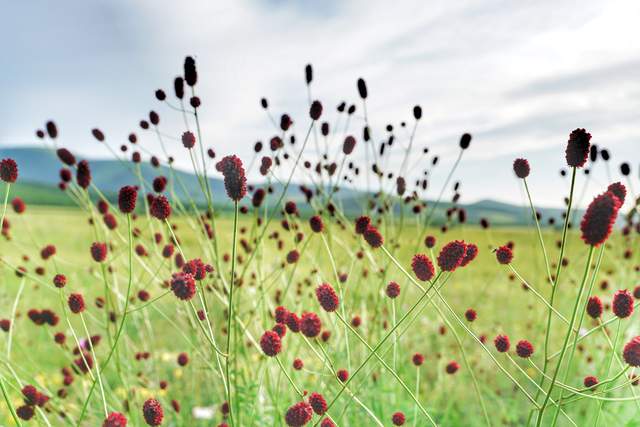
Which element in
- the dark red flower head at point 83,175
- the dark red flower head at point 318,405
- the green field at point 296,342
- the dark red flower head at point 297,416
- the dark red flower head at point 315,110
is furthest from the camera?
the green field at point 296,342

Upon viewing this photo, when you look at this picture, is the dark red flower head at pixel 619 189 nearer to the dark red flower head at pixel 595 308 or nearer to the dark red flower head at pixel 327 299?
the dark red flower head at pixel 595 308

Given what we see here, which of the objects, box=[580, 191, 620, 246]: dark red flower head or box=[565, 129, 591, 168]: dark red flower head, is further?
box=[565, 129, 591, 168]: dark red flower head

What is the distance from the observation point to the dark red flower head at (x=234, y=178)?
940mm

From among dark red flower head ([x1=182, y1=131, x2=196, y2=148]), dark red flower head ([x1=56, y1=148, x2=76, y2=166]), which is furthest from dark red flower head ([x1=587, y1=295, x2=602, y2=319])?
dark red flower head ([x1=56, y1=148, x2=76, y2=166])

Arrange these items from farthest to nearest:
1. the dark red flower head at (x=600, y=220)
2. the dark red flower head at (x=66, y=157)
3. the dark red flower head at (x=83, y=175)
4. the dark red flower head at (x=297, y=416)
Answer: the dark red flower head at (x=66, y=157)
the dark red flower head at (x=83, y=175)
the dark red flower head at (x=297, y=416)
the dark red flower head at (x=600, y=220)

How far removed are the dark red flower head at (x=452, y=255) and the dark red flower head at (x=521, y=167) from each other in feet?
1.10

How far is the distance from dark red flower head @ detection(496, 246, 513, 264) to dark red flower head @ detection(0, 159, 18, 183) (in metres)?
1.25

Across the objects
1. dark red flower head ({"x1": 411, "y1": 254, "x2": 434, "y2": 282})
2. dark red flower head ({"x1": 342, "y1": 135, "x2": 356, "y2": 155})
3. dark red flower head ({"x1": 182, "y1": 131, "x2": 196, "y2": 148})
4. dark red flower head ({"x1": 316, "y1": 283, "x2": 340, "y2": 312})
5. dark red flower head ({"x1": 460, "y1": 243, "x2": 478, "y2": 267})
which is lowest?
dark red flower head ({"x1": 316, "y1": 283, "x2": 340, "y2": 312})

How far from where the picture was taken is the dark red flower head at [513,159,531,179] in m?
1.23

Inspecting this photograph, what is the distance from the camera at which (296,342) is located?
2.78 m

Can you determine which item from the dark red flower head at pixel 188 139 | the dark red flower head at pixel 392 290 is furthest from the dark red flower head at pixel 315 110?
the dark red flower head at pixel 392 290

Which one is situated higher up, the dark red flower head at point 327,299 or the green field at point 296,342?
the dark red flower head at point 327,299

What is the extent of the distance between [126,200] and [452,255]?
2.22 ft

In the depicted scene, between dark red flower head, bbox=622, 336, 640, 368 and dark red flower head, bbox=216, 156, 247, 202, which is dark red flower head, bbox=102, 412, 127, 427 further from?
dark red flower head, bbox=622, 336, 640, 368
